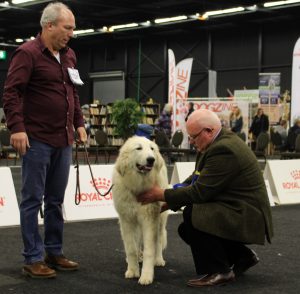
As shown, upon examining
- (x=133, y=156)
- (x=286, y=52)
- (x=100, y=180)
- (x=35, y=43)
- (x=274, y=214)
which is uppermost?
(x=286, y=52)

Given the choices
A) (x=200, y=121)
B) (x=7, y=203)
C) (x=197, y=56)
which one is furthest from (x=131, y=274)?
(x=197, y=56)

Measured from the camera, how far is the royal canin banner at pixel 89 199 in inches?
239

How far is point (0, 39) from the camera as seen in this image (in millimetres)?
25781

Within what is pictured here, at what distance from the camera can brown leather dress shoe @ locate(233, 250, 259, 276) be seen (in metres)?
3.79

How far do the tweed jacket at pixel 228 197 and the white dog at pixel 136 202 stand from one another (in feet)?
0.65

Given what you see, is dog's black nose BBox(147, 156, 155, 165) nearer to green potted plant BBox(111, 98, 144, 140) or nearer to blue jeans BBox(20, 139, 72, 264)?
blue jeans BBox(20, 139, 72, 264)

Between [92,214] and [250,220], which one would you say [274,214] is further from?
[250,220]

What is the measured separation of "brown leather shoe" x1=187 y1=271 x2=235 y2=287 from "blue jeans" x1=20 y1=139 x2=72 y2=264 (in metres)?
0.98

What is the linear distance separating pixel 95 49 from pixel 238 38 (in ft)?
27.5

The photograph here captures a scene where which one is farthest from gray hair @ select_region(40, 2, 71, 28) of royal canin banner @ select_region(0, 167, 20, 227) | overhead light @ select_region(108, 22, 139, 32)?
overhead light @ select_region(108, 22, 139, 32)

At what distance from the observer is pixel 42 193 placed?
143 inches

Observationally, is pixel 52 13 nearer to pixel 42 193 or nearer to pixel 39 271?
pixel 42 193

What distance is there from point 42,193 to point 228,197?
3.89ft

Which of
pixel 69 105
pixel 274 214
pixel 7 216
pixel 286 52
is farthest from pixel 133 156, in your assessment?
pixel 286 52
